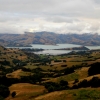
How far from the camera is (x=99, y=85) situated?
202 feet

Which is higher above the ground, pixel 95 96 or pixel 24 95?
pixel 95 96

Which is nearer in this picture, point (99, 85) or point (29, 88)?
point (99, 85)

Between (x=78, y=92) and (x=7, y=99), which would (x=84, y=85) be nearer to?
(x=78, y=92)

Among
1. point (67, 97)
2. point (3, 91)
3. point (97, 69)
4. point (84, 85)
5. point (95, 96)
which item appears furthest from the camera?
point (97, 69)

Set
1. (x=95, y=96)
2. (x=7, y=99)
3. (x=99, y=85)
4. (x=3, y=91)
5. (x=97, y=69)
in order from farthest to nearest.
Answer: (x=97, y=69)
(x=3, y=91)
(x=7, y=99)
(x=99, y=85)
(x=95, y=96)

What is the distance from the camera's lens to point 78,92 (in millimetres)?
54031

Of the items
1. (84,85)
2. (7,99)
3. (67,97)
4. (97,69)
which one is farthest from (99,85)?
(97,69)

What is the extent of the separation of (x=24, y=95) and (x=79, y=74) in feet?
163

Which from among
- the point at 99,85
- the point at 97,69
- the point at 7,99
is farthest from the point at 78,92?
the point at 97,69

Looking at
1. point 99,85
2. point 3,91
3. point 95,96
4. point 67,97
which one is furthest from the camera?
point 3,91

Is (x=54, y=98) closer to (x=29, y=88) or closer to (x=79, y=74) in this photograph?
(x=29, y=88)

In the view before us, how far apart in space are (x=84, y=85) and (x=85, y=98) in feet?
61.6

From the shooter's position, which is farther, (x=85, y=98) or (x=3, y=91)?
(x=3, y=91)

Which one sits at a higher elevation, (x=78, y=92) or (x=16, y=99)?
(x=78, y=92)
